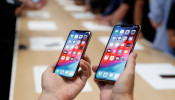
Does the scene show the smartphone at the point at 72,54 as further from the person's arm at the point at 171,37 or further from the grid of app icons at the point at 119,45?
the person's arm at the point at 171,37

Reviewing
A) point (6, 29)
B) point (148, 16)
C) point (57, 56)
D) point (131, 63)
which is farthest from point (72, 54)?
point (148, 16)

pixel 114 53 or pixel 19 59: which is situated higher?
pixel 114 53

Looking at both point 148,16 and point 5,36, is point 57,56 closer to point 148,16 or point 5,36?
point 5,36

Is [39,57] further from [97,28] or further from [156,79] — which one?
[97,28]

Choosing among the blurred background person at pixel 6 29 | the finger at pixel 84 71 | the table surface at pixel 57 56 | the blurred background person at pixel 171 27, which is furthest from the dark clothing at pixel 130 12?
the finger at pixel 84 71

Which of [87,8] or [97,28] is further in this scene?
[87,8]

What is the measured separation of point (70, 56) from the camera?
3.05ft

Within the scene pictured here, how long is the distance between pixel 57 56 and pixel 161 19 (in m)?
0.94

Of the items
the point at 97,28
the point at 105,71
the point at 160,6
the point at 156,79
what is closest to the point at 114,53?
the point at 105,71

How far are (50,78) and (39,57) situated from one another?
2.26 feet

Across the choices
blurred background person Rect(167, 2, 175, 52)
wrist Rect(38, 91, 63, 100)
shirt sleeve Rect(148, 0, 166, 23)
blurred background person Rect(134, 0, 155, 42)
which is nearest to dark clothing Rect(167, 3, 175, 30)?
blurred background person Rect(167, 2, 175, 52)

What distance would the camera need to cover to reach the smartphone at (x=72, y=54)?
888mm

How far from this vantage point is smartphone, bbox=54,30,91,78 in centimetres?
89

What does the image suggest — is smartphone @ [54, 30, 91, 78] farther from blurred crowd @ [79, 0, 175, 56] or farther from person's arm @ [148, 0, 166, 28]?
person's arm @ [148, 0, 166, 28]
